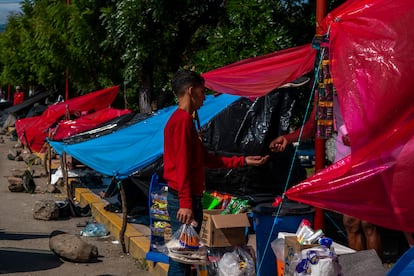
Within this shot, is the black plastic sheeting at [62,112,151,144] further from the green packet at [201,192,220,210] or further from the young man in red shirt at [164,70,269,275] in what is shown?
the young man in red shirt at [164,70,269,275]

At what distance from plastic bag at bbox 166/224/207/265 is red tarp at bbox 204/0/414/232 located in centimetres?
94

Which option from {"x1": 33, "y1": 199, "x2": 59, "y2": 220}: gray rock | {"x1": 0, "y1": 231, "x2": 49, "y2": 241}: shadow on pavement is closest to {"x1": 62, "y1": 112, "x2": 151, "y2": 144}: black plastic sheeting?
{"x1": 33, "y1": 199, "x2": 59, "y2": 220}: gray rock

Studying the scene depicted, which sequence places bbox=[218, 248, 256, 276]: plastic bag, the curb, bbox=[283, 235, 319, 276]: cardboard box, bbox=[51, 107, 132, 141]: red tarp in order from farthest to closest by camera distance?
bbox=[51, 107, 132, 141]: red tarp → the curb → bbox=[218, 248, 256, 276]: plastic bag → bbox=[283, 235, 319, 276]: cardboard box

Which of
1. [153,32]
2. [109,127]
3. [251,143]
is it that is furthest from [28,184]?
[251,143]

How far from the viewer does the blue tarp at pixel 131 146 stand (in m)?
8.09

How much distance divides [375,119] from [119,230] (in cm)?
578

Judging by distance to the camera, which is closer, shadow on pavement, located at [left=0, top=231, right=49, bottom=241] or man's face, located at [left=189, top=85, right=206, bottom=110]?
man's face, located at [left=189, top=85, right=206, bottom=110]

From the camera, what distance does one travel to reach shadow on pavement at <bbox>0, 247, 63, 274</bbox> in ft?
25.3

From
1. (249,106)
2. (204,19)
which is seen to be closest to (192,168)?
(249,106)

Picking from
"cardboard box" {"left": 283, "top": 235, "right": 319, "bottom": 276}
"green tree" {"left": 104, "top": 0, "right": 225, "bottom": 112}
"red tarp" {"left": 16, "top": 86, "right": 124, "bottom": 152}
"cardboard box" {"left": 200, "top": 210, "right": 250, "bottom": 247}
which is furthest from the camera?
"red tarp" {"left": 16, "top": 86, "right": 124, "bottom": 152}

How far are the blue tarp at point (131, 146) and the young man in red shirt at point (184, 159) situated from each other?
9.49 feet

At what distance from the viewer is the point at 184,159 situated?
16.0 ft

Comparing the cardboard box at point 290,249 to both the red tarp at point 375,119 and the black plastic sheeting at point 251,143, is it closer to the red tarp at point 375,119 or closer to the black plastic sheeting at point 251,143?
the red tarp at point 375,119

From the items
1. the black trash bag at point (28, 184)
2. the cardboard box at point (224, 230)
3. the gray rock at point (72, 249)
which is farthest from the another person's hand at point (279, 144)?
the black trash bag at point (28, 184)
